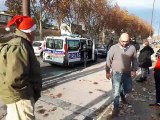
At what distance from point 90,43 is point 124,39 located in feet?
41.8

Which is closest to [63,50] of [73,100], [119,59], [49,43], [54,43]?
[54,43]

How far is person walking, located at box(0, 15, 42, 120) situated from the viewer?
3278 mm

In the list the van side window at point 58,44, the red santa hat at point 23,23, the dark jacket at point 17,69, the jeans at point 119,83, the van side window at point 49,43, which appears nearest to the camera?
the dark jacket at point 17,69

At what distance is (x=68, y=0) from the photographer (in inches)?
1459

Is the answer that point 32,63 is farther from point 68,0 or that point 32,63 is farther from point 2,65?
point 68,0

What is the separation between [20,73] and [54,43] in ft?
42.5

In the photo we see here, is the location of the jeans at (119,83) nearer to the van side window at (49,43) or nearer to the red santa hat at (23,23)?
the red santa hat at (23,23)

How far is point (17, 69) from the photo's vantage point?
10.7 feet

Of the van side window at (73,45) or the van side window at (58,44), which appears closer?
the van side window at (58,44)

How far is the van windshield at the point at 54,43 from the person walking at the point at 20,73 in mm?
12132

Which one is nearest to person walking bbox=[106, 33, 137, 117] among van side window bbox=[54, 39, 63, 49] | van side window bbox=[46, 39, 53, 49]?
van side window bbox=[54, 39, 63, 49]

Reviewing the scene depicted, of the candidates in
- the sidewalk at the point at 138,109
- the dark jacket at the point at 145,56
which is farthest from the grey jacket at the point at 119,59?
the dark jacket at the point at 145,56

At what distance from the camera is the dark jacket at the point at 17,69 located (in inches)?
129

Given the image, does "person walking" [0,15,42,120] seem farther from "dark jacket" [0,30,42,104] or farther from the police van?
the police van
